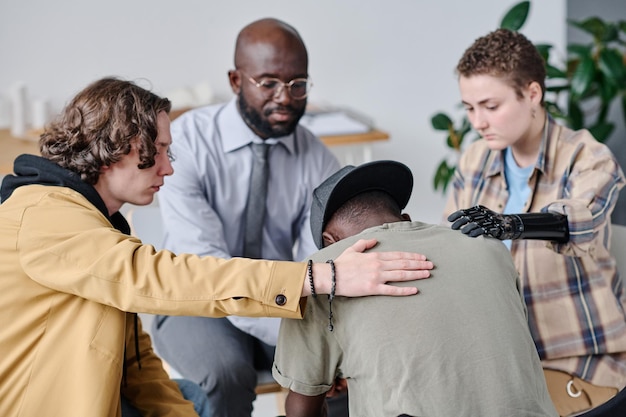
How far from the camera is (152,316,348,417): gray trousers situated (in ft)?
6.96

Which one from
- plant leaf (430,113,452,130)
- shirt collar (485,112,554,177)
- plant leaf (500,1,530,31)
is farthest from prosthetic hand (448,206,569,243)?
plant leaf (430,113,452,130)

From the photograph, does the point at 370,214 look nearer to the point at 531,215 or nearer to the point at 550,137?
the point at 531,215

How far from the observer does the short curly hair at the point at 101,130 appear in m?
1.61

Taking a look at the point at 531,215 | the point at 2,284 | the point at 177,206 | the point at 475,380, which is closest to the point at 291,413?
the point at 475,380

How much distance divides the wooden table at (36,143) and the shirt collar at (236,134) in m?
1.05

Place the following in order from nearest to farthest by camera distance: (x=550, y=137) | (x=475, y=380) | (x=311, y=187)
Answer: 1. (x=475, y=380)
2. (x=550, y=137)
3. (x=311, y=187)

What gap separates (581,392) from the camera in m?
1.94

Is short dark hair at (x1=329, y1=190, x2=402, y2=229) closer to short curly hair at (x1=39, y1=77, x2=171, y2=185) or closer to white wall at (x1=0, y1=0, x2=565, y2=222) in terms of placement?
short curly hair at (x1=39, y1=77, x2=171, y2=185)

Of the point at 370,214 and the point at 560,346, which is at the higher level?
the point at 370,214

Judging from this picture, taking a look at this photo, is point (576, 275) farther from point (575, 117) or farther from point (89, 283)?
point (575, 117)

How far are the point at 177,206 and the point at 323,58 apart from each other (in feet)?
6.26

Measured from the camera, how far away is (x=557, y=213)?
1864 millimetres

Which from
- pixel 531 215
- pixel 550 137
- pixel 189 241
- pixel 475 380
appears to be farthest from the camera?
pixel 189 241

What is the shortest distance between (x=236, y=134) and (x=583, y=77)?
1730 millimetres
